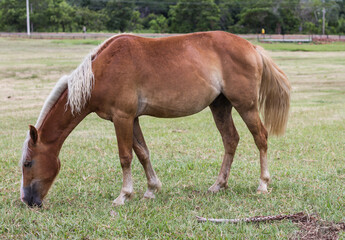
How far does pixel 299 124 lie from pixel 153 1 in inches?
A: 2521

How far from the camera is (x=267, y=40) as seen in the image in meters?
44.3

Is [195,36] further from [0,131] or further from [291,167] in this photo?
[0,131]

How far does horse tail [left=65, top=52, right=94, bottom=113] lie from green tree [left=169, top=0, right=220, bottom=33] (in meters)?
51.7

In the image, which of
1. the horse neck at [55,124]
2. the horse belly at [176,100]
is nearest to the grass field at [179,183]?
the horse neck at [55,124]

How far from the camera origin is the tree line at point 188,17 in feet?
188

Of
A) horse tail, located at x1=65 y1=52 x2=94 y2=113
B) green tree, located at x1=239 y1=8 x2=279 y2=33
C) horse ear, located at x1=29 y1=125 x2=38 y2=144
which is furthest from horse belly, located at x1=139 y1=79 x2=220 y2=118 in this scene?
green tree, located at x1=239 y1=8 x2=279 y2=33

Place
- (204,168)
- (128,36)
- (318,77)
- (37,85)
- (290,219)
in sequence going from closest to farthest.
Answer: (290,219) → (128,36) → (204,168) → (37,85) → (318,77)

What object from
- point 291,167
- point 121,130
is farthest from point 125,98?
point 291,167

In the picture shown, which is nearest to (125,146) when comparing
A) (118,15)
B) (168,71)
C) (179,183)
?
(168,71)

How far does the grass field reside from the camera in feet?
12.8

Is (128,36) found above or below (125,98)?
above

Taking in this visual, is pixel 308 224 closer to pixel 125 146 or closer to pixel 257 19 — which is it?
pixel 125 146

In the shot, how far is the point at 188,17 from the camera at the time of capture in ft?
187

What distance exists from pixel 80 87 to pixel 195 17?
176 feet
